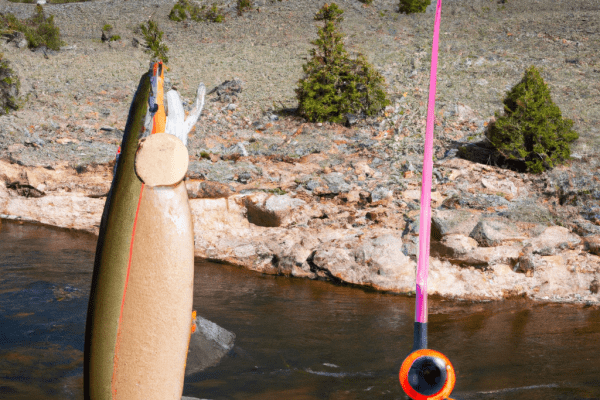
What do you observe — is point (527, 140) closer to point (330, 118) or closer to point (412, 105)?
point (412, 105)

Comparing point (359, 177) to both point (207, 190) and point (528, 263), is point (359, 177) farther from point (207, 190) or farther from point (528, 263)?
point (528, 263)

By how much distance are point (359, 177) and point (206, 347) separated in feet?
13.9

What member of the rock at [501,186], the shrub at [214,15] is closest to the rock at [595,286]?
the rock at [501,186]

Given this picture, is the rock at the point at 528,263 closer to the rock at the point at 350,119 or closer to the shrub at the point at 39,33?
the rock at the point at 350,119

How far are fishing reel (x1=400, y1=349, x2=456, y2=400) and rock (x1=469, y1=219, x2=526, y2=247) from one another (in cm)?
474

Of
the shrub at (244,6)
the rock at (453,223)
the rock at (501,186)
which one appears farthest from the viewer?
the shrub at (244,6)

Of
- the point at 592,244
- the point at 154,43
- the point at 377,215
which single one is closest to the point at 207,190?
the point at 377,215

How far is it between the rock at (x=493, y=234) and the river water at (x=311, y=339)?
2.46 feet

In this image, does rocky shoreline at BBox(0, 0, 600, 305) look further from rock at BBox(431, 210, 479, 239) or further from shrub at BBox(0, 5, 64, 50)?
shrub at BBox(0, 5, 64, 50)

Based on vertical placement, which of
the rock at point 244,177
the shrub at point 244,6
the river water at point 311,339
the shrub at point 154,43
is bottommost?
the river water at point 311,339

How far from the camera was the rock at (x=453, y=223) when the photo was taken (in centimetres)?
571

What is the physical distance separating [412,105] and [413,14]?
9376mm

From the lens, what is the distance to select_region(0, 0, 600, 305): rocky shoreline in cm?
547

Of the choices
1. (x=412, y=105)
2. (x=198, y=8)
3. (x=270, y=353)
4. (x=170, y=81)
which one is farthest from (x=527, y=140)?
(x=198, y=8)
